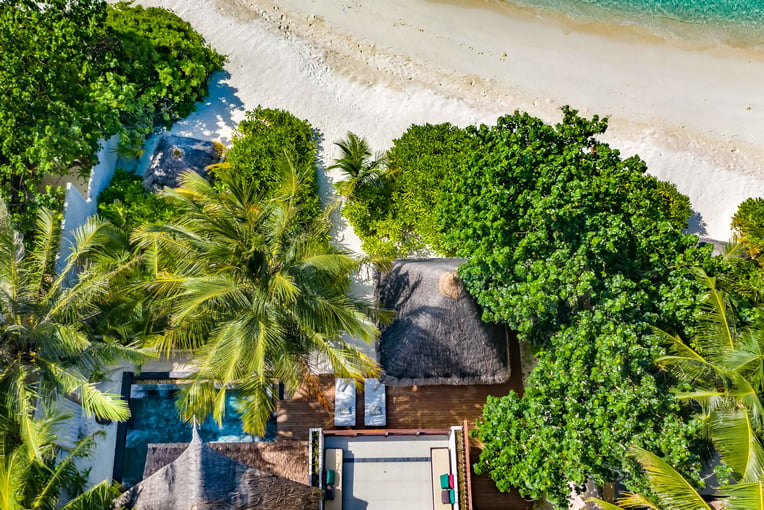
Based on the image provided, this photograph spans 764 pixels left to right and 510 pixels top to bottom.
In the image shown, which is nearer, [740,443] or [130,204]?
[740,443]

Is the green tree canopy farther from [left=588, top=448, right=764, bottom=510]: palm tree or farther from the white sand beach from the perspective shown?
[left=588, top=448, right=764, bottom=510]: palm tree

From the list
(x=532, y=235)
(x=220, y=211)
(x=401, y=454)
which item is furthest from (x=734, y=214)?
(x=220, y=211)

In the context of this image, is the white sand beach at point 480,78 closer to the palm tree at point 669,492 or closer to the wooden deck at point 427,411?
the wooden deck at point 427,411

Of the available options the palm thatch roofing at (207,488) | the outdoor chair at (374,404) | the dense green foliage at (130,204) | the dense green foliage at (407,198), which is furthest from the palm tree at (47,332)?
the dense green foliage at (407,198)

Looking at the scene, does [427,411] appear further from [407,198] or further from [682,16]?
[682,16]

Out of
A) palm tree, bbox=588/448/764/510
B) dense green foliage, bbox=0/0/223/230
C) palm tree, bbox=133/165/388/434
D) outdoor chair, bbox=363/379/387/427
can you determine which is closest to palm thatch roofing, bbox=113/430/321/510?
palm tree, bbox=133/165/388/434

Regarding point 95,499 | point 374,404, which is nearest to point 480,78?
point 374,404
